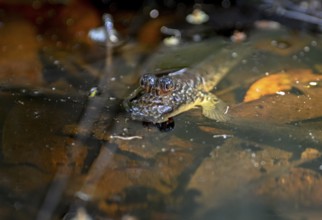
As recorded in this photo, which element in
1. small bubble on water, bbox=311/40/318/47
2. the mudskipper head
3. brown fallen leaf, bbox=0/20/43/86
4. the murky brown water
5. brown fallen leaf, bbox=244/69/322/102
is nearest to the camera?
the murky brown water

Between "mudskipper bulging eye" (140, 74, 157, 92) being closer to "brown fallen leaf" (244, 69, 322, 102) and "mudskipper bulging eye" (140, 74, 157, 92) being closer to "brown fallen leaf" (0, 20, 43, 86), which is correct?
"brown fallen leaf" (244, 69, 322, 102)

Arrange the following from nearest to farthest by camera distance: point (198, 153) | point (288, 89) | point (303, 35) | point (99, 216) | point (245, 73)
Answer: point (99, 216), point (198, 153), point (288, 89), point (245, 73), point (303, 35)

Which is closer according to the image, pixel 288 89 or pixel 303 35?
pixel 288 89

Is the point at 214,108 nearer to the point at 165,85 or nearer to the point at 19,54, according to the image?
the point at 165,85

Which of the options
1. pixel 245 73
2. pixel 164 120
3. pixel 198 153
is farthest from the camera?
pixel 245 73

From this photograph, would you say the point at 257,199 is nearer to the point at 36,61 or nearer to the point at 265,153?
the point at 265,153

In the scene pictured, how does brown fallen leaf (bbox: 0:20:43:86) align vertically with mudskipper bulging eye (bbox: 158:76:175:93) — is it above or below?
below

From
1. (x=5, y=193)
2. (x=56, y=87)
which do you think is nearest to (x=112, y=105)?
(x=56, y=87)

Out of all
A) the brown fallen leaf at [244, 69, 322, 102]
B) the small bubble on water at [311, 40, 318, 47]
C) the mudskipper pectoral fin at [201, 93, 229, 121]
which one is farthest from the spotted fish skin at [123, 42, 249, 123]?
the small bubble on water at [311, 40, 318, 47]
